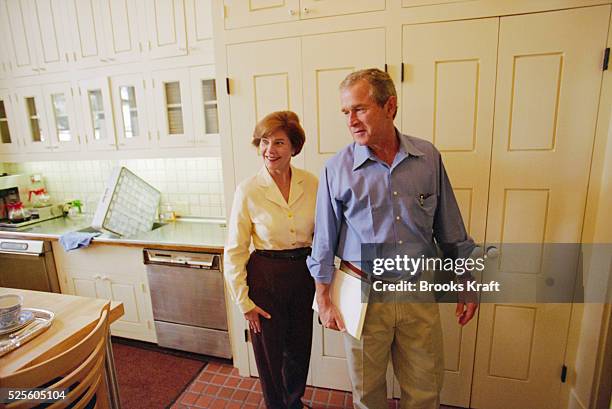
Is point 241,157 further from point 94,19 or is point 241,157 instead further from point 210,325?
point 94,19

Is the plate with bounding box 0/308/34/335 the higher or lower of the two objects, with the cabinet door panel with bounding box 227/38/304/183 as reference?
lower

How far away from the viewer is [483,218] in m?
1.68

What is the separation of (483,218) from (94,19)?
2.88 metres

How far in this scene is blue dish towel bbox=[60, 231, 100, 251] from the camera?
2.40 m

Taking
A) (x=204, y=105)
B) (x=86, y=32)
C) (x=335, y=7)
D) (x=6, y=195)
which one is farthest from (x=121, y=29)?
(x=6, y=195)

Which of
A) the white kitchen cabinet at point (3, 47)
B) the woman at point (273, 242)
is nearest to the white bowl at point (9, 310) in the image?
the woman at point (273, 242)

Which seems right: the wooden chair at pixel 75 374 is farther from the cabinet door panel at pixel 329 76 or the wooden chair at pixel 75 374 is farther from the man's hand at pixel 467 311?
the man's hand at pixel 467 311

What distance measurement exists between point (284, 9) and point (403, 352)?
5.59ft

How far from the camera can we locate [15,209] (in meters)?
2.85

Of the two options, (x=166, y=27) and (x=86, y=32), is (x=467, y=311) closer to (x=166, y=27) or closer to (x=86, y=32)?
(x=166, y=27)

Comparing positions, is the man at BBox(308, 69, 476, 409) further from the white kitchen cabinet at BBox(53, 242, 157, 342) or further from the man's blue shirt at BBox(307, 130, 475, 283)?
the white kitchen cabinet at BBox(53, 242, 157, 342)

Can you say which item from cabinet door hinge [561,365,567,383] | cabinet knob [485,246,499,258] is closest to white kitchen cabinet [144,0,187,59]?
cabinet knob [485,246,499,258]

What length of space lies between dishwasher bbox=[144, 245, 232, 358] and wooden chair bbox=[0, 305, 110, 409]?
93cm

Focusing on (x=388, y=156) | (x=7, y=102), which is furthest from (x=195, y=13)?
(x=7, y=102)
